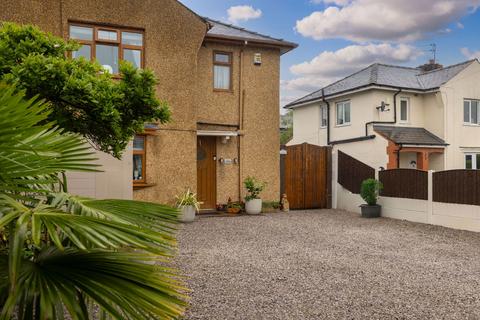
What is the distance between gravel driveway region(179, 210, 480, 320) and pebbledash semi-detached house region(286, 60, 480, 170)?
7832 mm

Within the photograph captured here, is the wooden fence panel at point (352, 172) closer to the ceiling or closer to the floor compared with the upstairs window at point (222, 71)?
closer to the floor

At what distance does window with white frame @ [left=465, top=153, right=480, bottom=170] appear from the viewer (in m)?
19.8

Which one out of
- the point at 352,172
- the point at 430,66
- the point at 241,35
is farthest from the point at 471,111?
the point at 241,35

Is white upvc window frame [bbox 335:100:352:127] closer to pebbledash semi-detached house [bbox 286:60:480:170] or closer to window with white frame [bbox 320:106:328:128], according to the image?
pebbledash semi-detached house [bbox 286:60:480:170]

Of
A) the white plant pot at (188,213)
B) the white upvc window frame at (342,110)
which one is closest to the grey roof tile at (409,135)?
the white upvc window frame at (342,110)

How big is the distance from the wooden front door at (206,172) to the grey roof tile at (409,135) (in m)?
8.34

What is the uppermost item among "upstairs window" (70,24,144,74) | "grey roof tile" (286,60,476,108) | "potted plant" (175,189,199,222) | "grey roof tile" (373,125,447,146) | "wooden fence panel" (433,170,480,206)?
"grey roof tile" (286,60,476,108)

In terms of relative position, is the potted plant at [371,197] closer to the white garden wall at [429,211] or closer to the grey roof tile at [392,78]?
the white garden wall at [429,211]

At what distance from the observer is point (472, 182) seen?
10.1 metres

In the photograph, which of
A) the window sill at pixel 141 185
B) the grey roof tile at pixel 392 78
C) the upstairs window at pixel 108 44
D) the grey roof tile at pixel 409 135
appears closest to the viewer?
the upstairs window at pixel 108 44

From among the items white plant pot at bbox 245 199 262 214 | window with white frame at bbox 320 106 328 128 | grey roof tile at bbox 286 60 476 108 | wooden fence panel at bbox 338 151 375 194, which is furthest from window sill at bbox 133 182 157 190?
window with white frame at bbox 320 106 328 128

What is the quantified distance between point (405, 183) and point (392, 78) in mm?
9507

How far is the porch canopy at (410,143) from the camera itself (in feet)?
55.6

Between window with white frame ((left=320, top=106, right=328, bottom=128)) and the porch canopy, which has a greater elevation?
window with white frame ((left=320, top=106, right=328, bottom=128))
